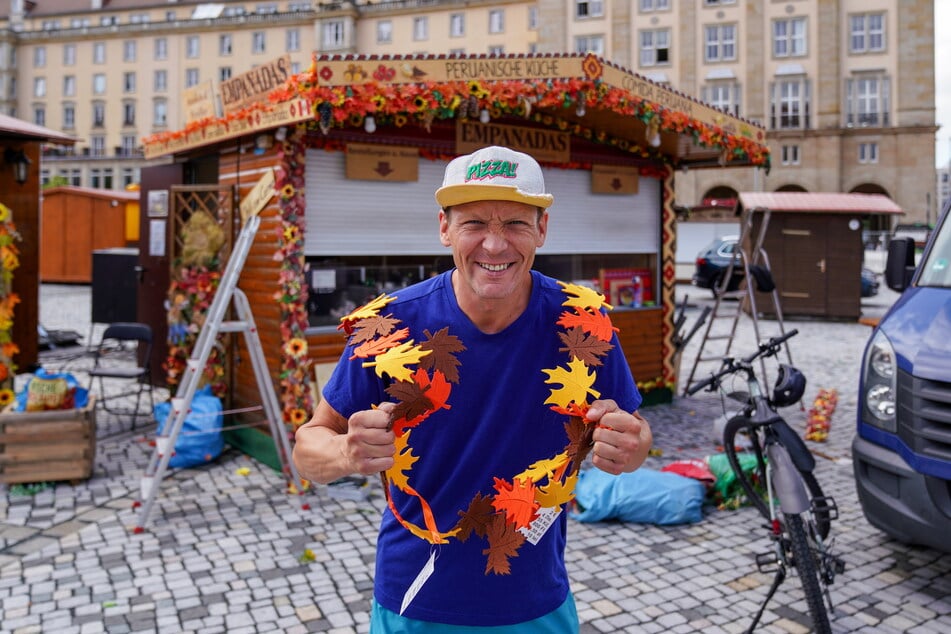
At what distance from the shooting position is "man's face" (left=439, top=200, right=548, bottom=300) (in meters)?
2.05

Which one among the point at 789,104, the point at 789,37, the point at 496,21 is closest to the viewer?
the point at 789,37

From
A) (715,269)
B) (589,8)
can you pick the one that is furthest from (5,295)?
(589,8)

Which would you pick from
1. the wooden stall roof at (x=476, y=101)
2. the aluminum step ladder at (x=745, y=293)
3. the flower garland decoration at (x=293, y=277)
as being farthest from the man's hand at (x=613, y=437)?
the flower garland decoration at (x=293, y=277)

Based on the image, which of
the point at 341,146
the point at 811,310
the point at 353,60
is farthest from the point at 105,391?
the point at 811,310

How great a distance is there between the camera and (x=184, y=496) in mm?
6199

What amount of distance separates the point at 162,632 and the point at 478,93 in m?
4.61

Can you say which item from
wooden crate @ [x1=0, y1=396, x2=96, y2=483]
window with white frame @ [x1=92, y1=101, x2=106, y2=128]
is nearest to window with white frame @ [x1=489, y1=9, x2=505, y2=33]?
window with white frame @ [x1=92, y1=101, x2=106, y2=128]

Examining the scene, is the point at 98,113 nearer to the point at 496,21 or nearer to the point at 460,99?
the point at 496,21

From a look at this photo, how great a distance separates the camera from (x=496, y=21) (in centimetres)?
6350

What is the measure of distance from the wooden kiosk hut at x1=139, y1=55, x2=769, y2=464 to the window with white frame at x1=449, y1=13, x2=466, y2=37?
59.2 metres

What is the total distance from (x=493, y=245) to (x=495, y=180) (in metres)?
0.17

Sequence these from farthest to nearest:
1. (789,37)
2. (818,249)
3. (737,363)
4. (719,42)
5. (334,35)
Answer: (334,35), (719,42), (789,37), (818,249), (737,363)

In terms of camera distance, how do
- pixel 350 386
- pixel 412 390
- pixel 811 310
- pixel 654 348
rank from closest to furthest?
1. pixel 412 390
2. pixel 350 386
3. pixel 654 348
4. pixel 811 310

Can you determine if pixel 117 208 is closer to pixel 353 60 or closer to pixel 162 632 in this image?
pixel 353 60
